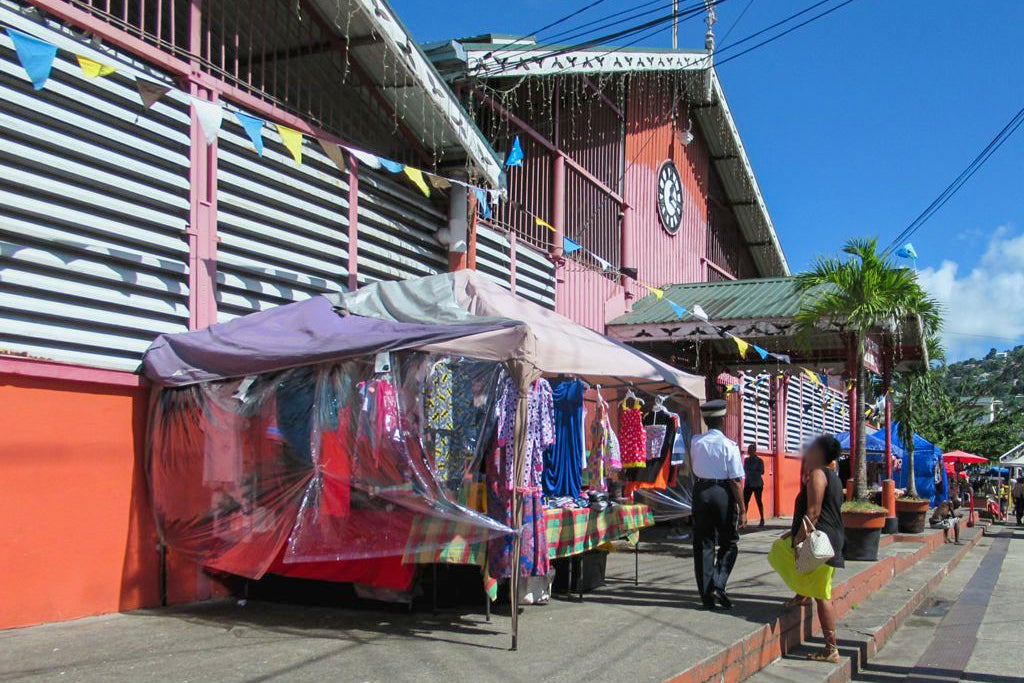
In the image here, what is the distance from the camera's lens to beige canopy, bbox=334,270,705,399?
6375mm

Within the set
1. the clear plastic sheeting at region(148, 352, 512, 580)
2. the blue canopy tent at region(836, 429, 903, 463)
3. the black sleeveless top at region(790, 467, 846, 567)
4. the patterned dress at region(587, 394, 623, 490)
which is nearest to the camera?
the clear plastic sheeting at region(148, 352, 512, 580)

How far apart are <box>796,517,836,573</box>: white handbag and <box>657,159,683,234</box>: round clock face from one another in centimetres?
1193

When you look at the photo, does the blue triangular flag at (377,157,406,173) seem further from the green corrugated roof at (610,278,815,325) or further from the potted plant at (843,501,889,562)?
the potted plant at (843,501,889,562)

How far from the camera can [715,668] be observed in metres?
5.98

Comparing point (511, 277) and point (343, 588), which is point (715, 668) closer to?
point (343, 588)

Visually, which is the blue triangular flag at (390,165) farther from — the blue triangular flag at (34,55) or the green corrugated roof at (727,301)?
the green corrugated roof at (727,301)

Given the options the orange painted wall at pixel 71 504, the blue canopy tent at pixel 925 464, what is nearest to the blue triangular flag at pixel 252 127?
the orange painted wall at pixel 71 504

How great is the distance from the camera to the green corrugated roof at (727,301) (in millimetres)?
14672

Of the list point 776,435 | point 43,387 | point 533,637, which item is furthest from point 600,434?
point 776,435

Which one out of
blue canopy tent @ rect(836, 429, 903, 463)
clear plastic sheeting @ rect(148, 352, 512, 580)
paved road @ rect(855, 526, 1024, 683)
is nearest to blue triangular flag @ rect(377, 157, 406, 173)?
clear plastic sheeting @ rect(148, 352, 512, 580)

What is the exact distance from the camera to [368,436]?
6613 millimetres

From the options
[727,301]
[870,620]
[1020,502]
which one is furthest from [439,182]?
[1020,502]

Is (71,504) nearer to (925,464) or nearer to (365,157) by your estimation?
(365,157)

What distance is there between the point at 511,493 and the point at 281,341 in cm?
215
